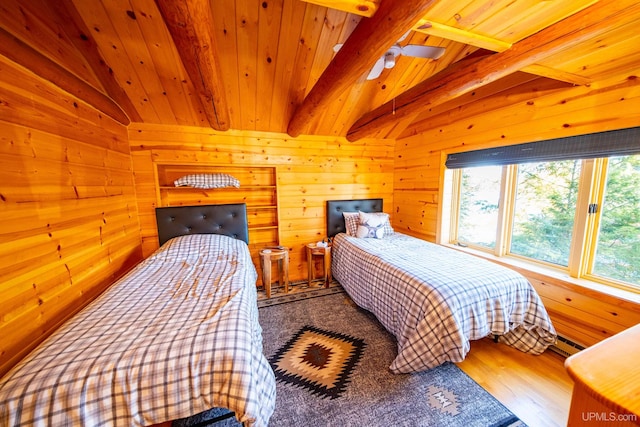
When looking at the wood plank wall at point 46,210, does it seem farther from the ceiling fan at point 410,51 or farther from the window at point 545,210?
the window at point 545,210

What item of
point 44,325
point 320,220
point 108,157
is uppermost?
point 108,157

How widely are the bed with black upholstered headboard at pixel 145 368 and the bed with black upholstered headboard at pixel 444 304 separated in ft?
3.47

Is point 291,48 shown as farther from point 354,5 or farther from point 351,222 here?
point 351,222

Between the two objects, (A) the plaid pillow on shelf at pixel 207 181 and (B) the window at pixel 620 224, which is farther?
(A) the plaid pillow on shelf at pixel 207 181

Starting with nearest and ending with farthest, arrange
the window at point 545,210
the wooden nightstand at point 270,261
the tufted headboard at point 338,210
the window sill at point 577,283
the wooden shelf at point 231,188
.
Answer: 1. the window sill at point 577,283
2. the window at point 545,210
3. the wooden shelf at point 231,188
4. the wooden nightstand at point 270,261
5. the tufted headboard at point 338,210

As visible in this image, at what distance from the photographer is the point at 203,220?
268cm

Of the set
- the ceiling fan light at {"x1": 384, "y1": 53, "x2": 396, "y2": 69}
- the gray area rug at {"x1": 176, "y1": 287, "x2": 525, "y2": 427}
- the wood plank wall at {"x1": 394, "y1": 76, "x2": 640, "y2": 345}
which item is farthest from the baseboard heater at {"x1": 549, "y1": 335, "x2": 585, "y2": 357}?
the ceiling fan light at {"x1": 384, "y1": 53, "x2": 396, "y2": 69}

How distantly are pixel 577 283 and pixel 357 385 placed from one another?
6.26 ft

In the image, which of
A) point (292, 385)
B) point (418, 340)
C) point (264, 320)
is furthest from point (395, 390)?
point (264, 320)

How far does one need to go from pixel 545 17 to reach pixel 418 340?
6.56ft

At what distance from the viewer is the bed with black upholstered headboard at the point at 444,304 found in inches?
58.4

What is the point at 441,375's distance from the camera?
62.6 inches

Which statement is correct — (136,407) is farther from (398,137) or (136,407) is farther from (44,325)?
(398,137)

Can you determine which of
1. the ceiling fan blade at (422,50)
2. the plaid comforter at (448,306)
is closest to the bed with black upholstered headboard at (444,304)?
the plaid comforter at (448,306)
